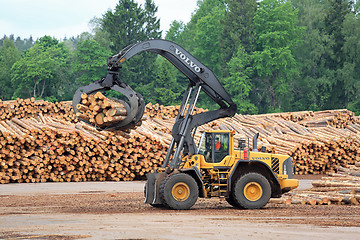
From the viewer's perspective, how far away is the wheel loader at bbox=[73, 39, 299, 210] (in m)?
14.1

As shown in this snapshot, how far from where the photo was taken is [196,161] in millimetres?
14555

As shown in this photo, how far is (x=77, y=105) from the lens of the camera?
14109 mm

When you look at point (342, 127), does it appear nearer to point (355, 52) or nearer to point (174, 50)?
point (174, 50)

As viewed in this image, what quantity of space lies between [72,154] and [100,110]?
9954 mm

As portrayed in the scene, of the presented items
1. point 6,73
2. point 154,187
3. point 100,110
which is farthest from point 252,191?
point 6,73

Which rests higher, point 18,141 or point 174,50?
point 174,50

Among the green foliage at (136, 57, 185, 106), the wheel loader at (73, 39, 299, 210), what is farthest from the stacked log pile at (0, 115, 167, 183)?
the green foliage at (136, 57, 185, 106)

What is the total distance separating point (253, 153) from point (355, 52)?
54376 mm

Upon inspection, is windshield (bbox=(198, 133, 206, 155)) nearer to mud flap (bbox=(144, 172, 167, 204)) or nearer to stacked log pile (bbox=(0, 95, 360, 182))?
mud flap (bbox=(144, 172, 167, 204))

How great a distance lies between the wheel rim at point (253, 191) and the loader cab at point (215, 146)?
995 mm

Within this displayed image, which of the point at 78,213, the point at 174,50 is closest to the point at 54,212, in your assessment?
the point at 78,213

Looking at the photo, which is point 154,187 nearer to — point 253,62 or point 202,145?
point 202,145

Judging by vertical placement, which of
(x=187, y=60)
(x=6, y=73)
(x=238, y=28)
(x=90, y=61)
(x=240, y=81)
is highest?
(x=238, y=28)

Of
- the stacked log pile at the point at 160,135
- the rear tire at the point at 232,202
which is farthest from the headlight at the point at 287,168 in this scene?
the stacked log pile at the point at 160,135
